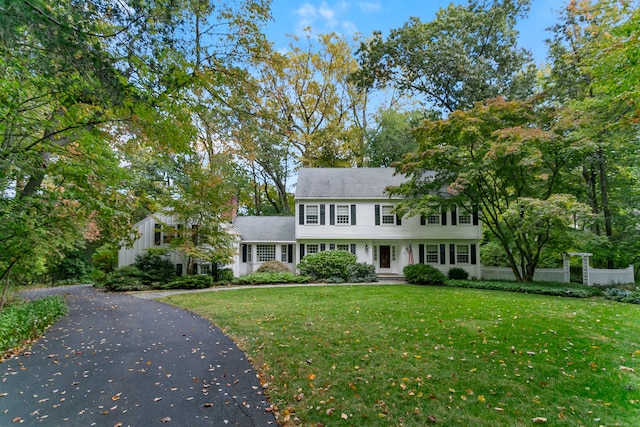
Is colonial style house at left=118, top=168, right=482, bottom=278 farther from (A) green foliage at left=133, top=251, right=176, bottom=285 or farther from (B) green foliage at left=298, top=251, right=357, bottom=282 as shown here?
(A) green foliage at left=133, top=251, right=176, bottom=285

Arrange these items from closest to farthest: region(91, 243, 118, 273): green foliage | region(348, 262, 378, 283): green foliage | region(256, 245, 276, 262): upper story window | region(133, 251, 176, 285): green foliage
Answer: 1. region(133, 251, 176, 285): green foliage
2. region(348, 262, 378, 283): green foliage
3. region(256, 245, 276, 262): upper story window
4. region(91, 243, 118, 273): green foliage

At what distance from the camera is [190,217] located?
15977 millimetres

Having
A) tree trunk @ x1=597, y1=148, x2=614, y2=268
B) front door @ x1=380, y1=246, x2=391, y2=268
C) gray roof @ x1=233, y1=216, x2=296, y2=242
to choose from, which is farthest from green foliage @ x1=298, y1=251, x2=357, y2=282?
tree trunk @ x1=597, y1=148, x2=614, y2=268

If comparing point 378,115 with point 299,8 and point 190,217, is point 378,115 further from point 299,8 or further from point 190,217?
point 299,8

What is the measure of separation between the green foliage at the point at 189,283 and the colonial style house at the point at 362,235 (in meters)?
2.76

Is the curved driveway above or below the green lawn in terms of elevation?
below

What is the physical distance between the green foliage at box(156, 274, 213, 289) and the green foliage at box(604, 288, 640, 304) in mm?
17393

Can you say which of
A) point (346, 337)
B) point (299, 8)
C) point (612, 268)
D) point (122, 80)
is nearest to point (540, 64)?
point (612, 268)

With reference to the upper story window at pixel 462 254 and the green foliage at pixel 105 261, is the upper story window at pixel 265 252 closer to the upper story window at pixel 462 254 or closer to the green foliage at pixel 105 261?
the green foliage at pixel 105 261

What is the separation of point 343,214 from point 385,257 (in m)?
4.01

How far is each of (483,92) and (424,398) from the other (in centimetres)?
1915

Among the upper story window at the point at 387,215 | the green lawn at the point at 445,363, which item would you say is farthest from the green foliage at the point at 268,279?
the green lawn at the point at 445,363

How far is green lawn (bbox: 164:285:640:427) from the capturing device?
3.37m

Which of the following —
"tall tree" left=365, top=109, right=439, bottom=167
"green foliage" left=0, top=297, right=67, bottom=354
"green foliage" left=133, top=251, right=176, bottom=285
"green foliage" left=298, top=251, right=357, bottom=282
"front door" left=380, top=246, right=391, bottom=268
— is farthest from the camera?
"tall tree" left=365, top=109, right=439, bottom=167
